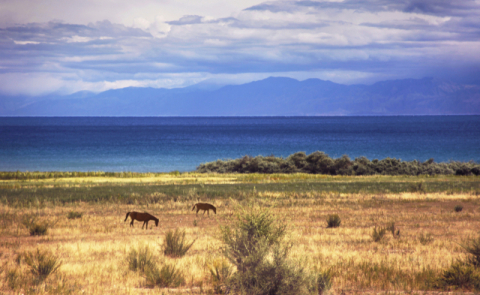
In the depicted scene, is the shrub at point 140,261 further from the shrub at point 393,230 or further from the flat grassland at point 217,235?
the shrub at point 393,230

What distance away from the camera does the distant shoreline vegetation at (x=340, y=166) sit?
166 feet

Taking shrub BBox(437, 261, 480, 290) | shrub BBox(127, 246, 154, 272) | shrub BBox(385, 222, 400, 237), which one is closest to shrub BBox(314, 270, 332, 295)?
shrub BBox(437, 261, 480, 290)

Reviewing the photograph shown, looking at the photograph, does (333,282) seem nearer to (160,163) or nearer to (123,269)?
(123,269)

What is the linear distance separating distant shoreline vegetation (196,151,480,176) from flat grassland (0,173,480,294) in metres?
24.2

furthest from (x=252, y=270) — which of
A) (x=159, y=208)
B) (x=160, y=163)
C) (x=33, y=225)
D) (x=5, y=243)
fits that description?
(x=160, y=163)

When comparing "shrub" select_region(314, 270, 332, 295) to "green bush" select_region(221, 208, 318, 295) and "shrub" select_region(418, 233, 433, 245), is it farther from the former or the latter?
"shrub" select_region(418, 233, 433, 245)

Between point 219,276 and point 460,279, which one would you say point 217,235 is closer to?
point 219,276

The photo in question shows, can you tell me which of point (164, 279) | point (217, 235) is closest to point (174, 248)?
point (217, 235)

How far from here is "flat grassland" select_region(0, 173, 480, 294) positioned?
331 inches

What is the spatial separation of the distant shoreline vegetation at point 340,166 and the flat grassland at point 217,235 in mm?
24217

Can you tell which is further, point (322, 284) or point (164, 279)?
point (164, 279)

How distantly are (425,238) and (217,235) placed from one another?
19.6 ft

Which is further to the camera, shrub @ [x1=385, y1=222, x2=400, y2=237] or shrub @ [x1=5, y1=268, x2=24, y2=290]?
shrub @ [x1=385, y1=222, x2=400, y2=237]

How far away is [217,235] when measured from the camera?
40.8 feet
